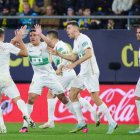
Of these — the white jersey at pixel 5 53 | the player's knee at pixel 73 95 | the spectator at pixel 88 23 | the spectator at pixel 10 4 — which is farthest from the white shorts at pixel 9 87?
the spectator at pixel 10 4

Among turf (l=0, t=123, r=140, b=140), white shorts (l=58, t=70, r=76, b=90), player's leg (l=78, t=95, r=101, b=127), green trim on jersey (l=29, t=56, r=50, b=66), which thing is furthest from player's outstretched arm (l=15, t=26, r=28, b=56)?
player's leg (l=78, t=95, r=101, b=127)

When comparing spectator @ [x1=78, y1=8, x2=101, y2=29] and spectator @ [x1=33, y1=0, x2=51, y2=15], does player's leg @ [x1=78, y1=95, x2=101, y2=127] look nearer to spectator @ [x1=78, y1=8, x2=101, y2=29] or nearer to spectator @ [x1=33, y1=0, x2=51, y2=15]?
spectator @ [x1=78, y1=8, x2=101, y2=29]

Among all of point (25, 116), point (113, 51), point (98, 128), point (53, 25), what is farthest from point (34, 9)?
point (25, 116)

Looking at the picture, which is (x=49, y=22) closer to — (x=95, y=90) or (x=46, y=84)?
(x=46, y=84)

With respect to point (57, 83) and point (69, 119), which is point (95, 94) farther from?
point (69, 119)

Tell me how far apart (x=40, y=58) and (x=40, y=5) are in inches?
260

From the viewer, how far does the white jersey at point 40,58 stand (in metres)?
17.2

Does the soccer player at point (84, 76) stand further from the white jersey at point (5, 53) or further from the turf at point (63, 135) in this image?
the white jersey at point (5, 53)

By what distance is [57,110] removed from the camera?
21422 millimetres

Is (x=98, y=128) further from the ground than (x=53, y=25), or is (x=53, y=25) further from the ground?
(x=53, y=25)

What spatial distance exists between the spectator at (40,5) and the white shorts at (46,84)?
6370 mm

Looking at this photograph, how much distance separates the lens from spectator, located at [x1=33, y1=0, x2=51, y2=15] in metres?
23.6

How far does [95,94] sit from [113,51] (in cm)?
564

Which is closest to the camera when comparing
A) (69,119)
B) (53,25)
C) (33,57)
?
(33,57)
